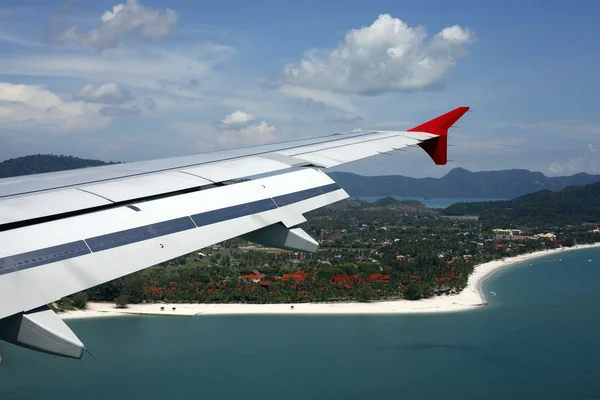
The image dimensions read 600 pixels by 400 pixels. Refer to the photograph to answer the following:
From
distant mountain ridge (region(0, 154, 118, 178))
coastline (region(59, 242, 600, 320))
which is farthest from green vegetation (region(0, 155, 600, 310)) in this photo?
distant mountain ridge (region(0, 154, 118, 178))

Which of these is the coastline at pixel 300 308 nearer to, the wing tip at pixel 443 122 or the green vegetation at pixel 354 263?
the green vegetation at pixel 354 263

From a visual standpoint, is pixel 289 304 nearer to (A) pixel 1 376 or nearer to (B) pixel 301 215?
(A) pixel 1 376

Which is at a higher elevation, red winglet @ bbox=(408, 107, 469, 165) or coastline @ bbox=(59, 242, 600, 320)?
red winglet @ bbox=(408, 107, 469, 165)

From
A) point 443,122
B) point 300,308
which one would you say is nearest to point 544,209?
point 300,308

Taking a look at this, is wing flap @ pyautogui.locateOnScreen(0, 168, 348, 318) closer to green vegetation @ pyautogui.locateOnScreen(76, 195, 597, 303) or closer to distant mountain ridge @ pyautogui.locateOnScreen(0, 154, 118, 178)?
green vegetation @ pyautogui.locateOnScreen(76, 195, 597, 303)

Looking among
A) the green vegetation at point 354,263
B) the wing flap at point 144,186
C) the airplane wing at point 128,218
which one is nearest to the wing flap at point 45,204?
the airplane wing at point 128,218

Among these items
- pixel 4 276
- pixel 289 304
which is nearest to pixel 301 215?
pixel 4 276
